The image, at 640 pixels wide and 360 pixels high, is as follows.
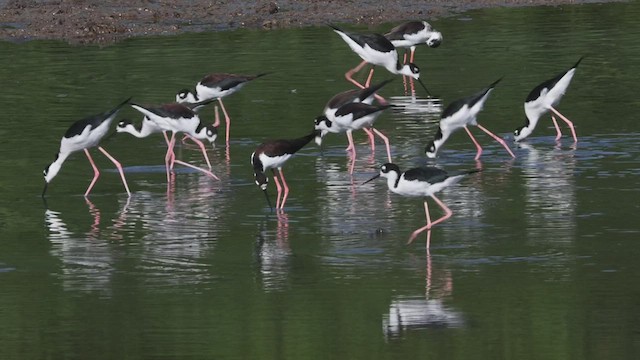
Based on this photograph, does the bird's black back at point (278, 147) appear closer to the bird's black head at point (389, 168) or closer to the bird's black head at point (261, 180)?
the bird's black head at point (261, 180)

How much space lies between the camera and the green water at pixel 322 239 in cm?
955

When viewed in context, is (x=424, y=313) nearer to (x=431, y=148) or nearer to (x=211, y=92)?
(x=431, y=148)

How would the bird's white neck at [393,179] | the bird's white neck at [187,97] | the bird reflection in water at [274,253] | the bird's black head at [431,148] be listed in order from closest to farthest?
the bird reflection in water at [274,253] < the bird's white neck at [393,179] < the bird's black head at [431,148] < the bird's white neck at [187,97]

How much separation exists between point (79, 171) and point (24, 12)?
11575 mm

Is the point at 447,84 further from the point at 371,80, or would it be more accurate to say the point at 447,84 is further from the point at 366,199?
the point at 366,199

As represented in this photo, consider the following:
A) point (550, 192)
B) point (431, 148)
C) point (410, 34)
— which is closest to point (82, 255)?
point (550, 192)

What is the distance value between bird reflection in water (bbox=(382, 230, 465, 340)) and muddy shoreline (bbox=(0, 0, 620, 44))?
15827 mm

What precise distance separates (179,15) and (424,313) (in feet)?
58.9

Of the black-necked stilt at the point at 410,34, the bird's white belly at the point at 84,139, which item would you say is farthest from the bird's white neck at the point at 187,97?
the black-necked stilt at the point at 410,34

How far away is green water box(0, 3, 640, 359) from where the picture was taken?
31.3 ft

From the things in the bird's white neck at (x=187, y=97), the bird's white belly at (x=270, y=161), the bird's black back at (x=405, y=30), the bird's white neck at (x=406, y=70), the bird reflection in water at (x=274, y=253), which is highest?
the bird's black back at (x=405, y=30)

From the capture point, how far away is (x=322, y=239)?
40.0ft

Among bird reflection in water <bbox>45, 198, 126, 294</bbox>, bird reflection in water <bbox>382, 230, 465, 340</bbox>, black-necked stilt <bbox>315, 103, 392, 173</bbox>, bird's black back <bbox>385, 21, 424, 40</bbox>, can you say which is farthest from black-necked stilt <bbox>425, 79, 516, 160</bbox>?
bird's black back <bbox>385, 21, 424, 40</bbox>

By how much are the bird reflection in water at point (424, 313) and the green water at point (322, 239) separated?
2 cm
